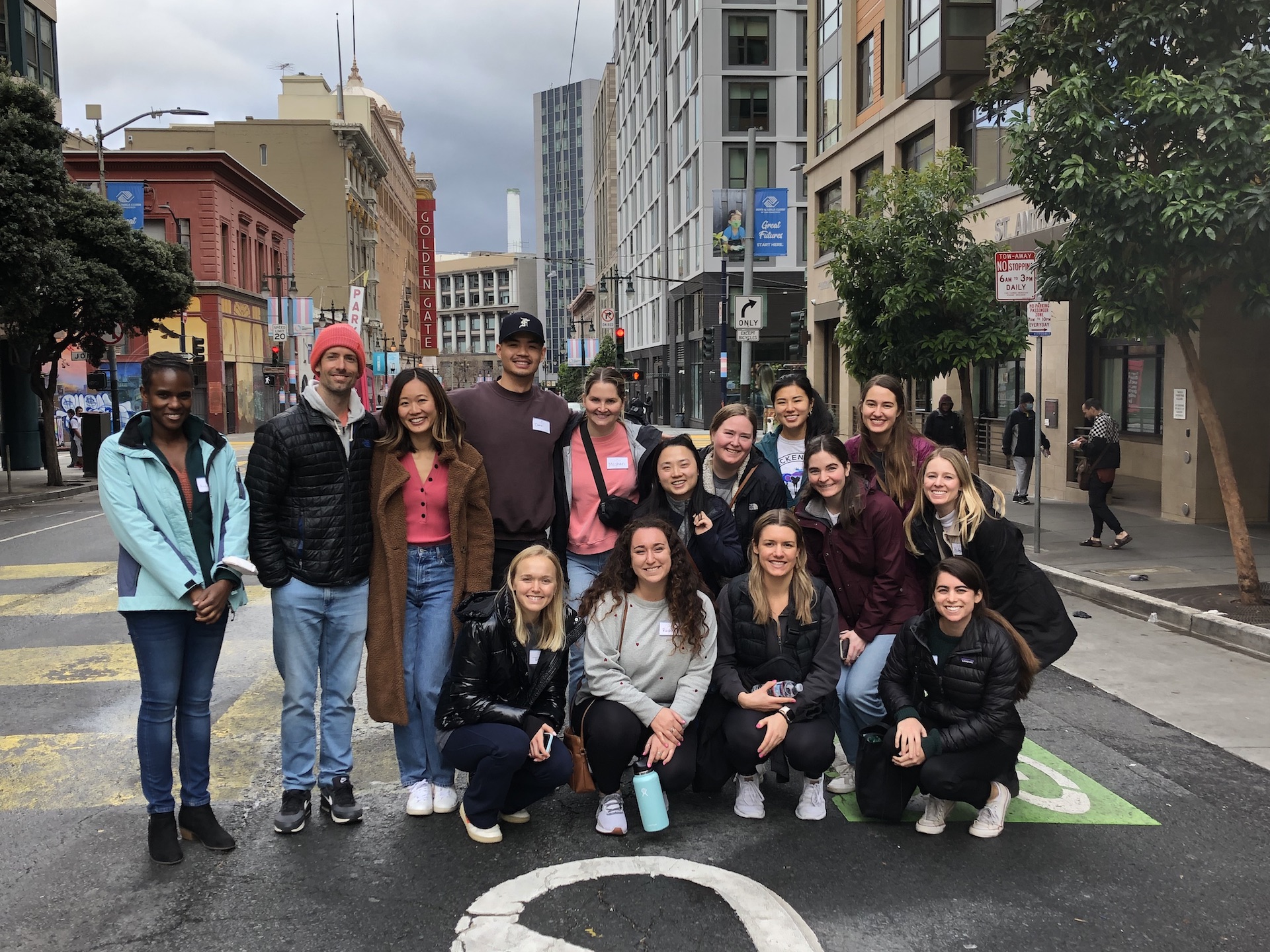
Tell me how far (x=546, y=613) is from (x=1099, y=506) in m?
9.78

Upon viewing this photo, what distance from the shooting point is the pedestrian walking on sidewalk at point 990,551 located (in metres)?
4.71

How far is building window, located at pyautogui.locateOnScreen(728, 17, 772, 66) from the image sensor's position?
47.2 m

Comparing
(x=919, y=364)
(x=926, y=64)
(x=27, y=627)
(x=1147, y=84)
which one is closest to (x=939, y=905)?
(x=1147, y=84)

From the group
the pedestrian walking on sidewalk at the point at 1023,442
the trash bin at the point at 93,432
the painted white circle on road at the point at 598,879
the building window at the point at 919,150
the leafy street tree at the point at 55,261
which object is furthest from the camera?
the trash bin at the point at 93,432

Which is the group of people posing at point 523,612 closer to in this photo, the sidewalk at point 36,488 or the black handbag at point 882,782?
the black handbag at point 882,782

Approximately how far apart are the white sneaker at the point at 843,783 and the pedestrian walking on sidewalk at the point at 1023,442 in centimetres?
1251

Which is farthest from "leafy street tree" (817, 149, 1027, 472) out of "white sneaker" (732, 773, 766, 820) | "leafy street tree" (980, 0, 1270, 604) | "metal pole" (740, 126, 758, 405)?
"white sneaker" (732, 773, 766, 820)

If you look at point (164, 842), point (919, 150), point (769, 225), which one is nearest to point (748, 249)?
point (769, 225)

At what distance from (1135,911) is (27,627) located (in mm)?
8501

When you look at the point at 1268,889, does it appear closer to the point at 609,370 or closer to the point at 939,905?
the point at 939,905

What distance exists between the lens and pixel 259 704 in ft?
20.9

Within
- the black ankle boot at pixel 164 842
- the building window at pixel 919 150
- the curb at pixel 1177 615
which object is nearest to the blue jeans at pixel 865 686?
the curb at pixel 1177 615

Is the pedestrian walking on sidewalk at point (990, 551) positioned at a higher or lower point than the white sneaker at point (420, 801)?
higher

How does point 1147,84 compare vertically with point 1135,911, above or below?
above
